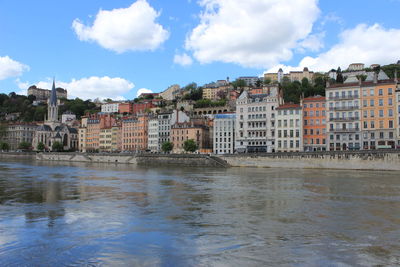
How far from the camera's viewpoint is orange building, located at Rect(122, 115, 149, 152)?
110625 mm

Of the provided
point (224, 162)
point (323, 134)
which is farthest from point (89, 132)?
point (323, 134)

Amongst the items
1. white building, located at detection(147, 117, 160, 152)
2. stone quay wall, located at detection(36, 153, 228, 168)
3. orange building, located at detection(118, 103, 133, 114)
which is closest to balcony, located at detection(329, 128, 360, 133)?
stone quay wall, located at detection(36, 153, 228, 168)

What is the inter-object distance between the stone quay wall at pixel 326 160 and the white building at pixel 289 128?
36.5 feet

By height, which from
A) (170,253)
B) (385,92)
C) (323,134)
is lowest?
(170,253)

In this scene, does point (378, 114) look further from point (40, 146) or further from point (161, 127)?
point (40, 146)

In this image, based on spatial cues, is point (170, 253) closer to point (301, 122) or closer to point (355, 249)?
point (355, 249)

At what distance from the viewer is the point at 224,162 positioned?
Answer: 69812mm

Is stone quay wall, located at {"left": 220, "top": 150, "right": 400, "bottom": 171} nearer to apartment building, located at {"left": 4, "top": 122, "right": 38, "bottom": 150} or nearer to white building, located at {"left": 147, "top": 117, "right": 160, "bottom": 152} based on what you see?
white building, located at {"left": 147, "top": 117, "right": 160, "bottom": 152}

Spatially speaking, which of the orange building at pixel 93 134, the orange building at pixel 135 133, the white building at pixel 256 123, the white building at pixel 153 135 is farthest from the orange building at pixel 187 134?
the orange building at pixel 93 134

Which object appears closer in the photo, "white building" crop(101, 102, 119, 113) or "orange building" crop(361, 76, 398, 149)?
"orange building" crop(361, 76, 398, 149)

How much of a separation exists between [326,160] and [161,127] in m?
56.9

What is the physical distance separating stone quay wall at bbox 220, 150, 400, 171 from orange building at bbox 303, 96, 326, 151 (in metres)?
12.4

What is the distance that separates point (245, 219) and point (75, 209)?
9228mm

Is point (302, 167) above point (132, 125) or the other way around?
the other way around
